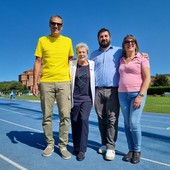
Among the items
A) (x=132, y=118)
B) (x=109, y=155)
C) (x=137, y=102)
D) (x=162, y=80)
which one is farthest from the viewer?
(x=162, y=80)

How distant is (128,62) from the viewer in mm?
3928

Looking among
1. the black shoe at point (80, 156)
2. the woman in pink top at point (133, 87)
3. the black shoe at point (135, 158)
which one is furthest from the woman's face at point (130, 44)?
the black shoe at point (80, 156)

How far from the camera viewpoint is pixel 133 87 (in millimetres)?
3857

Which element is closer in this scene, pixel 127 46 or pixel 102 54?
pixel 127 46

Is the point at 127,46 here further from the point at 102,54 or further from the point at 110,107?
the point at 110,107

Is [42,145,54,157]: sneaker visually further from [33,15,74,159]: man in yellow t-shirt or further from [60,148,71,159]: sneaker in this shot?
[60,148,71,159]: sneaker

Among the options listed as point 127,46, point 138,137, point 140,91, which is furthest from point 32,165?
point 127,46

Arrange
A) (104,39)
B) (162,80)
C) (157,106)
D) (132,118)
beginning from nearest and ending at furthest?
(132,118)
(104,39)
(157,106)
(162,80)

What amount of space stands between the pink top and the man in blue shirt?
1.15 ft

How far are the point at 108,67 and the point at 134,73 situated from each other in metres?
0.57

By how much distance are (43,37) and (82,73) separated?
1000mm

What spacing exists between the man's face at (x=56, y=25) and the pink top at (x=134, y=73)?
1.40 metres

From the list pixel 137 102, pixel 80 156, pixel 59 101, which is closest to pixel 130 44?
pixel 137 102

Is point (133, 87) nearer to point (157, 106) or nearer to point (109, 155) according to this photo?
point (109, 155)
